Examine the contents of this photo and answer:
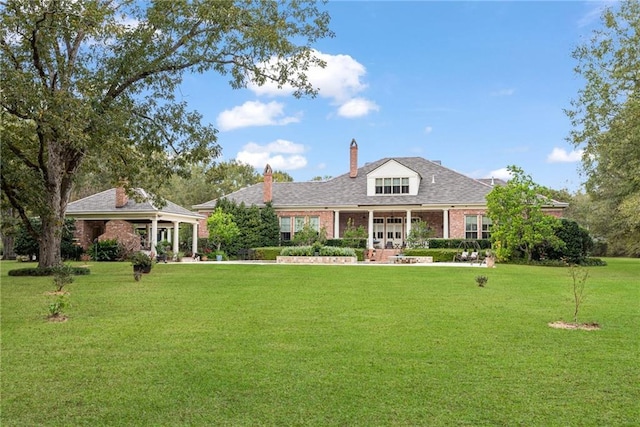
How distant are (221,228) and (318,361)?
85.2 ft

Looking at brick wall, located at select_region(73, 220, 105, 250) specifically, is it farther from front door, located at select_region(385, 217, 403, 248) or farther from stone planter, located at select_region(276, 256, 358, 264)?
front door, located at select_region(385, 217, 403, 248)

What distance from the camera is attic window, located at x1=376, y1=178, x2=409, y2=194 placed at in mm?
35188

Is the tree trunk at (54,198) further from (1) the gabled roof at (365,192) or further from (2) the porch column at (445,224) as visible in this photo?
(2) the porch column at (445,224)

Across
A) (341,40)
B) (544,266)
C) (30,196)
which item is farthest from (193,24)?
(544,266)

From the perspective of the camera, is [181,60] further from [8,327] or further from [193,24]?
[8,327]

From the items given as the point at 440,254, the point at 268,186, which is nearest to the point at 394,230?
the point at 440,254

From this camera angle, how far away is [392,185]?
35.4 metres

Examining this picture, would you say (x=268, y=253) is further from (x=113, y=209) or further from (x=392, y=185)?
(x=392, y=185)

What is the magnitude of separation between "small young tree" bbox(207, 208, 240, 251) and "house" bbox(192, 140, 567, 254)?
14.2 ft

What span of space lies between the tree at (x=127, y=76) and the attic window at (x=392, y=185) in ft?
56.7

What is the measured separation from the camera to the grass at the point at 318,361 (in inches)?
185

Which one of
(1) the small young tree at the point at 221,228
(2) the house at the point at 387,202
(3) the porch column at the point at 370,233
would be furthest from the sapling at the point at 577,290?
(1) the small young tree at the point at 221,228

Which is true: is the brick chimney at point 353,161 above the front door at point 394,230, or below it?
above

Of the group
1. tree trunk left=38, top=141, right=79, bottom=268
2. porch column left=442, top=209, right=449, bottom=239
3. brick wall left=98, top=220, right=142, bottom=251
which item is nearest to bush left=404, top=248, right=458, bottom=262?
porch column left=442, top=209, right=449, bottom=239
